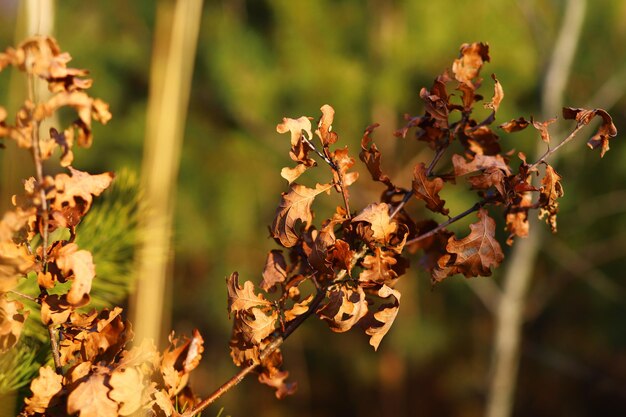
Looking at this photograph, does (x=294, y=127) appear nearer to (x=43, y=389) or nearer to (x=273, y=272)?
(x=273, y=272)

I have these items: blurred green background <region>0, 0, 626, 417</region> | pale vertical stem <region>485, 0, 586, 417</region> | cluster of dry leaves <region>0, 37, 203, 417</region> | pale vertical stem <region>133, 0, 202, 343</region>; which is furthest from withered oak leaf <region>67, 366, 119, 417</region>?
pale vertical stem <region>485, 0, 586, 417</region>

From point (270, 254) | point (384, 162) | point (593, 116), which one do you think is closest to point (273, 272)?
point (270, 254)

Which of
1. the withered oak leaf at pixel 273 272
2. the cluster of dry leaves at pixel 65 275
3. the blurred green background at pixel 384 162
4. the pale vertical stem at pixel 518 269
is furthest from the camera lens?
the blurred green background at pixel 384 162

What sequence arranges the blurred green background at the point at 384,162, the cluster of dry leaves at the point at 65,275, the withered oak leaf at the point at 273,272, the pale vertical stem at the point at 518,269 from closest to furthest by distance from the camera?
the cluster of dry leaves at the point at 65,275 < the withered oak leaf at the point at 273,272 < the pale vertical stem at the point at 518,269 < the blurred green background at the point at 384,162

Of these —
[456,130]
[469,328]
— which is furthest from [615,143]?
[456,130]

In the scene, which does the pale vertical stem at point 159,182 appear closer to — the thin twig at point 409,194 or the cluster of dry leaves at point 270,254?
the cluster of dry leaves at point 270,254

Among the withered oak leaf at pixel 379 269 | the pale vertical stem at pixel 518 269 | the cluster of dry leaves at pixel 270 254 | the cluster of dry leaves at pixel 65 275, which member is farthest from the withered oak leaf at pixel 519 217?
the pale vertical stem at pixel 518 269
